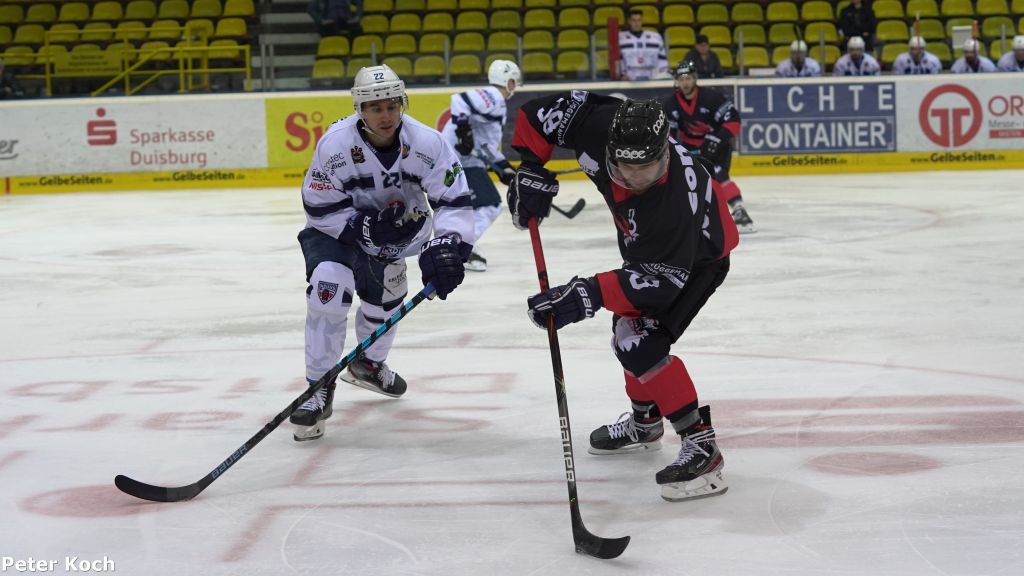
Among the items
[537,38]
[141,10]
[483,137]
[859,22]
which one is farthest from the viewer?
[141,10]

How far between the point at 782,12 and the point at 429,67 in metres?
4.55

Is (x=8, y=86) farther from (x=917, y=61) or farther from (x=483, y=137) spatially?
(x=917, y=61)

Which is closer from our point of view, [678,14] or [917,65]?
[917,65]

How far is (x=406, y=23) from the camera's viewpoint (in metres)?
15.8

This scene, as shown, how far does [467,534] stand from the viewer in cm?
294

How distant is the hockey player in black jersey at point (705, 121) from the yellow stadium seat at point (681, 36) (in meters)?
6.09

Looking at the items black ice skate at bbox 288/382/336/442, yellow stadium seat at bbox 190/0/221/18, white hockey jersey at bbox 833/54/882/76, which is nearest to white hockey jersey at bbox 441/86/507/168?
black ice skate at bbox 288/382/336/442

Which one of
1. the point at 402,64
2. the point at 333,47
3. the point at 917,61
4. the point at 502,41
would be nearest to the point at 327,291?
the point at 402,64

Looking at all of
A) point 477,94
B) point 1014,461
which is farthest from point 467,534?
point 477,94

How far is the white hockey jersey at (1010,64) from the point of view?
13727mm

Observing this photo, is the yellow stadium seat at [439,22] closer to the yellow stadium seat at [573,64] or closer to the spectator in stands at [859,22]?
the yellow stadium seat at [573,64]

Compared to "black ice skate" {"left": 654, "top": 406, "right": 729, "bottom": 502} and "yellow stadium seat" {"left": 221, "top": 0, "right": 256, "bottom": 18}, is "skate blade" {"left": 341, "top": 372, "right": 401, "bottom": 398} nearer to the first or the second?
"black ice skate" {"left": 654, "top": 406, "right": 729, "bottom": 502}

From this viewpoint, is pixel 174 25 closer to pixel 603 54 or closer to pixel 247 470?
pixel 603 54

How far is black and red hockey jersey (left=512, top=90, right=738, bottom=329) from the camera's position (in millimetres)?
3102
